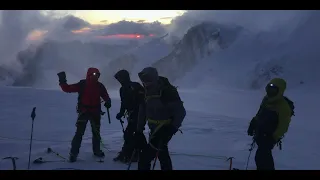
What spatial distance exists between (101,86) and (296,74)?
18.3 m

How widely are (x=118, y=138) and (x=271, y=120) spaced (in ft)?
15.9

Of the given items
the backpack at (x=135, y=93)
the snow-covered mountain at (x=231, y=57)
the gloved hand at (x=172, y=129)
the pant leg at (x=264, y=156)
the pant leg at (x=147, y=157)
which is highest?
the snow-covered mountain at (x=231, y=57)

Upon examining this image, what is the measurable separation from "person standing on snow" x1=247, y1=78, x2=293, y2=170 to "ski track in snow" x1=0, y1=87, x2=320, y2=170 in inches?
52.2

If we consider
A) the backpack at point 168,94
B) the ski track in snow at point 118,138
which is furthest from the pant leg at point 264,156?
the backpack at point 168,94

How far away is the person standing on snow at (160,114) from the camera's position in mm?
5449

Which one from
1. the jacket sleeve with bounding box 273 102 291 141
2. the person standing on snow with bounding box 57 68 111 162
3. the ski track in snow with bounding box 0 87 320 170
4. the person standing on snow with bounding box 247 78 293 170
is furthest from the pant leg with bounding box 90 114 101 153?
the jacket sleeve with bounding box 273 102 291 141

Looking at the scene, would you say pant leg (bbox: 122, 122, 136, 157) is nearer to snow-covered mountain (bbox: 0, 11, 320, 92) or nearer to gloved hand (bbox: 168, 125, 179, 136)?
gloved hand (bbox: 168, 125, 179, 136)

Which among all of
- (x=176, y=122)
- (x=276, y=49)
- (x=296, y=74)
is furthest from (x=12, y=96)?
(x=276, y=49)

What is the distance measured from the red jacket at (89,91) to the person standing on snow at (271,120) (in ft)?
9.53

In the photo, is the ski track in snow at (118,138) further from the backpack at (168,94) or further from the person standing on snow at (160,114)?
the backpack at (168,94)

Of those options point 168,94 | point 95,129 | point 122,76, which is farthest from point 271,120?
point 95,129

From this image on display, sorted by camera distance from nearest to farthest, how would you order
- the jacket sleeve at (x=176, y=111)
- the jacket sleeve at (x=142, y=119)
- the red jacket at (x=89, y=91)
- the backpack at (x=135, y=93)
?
the jacket sleeve at (x=176, y=111) < the jacket sleeve at (x=142, y=119) < the backpack at (x=135, y=93) < the red jacket at (x=89, y=91)

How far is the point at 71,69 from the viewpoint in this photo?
123ft
